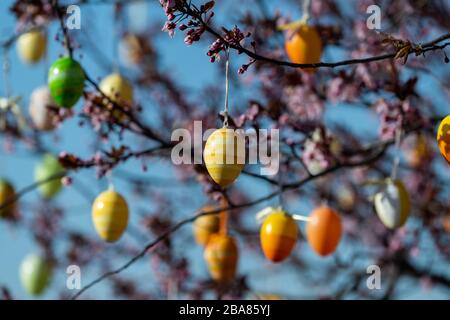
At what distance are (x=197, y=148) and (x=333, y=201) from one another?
9.92 feet

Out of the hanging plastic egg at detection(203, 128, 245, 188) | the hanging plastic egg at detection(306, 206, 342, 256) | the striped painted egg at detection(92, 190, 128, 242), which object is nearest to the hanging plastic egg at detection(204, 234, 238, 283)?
the hanging plastic egg at detection(306, 206, 342, 256)

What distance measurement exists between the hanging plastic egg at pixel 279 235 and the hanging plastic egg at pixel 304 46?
760 millimetres

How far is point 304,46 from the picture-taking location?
3.89 meters

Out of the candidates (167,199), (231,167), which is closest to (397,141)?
(231,167)

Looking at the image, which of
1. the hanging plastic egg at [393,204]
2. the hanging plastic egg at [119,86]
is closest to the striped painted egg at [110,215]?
the hanging plastic egg at [119,86]

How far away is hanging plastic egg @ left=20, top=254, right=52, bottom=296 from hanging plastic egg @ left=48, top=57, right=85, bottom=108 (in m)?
2.95

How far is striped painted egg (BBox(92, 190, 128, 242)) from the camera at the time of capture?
383 cm

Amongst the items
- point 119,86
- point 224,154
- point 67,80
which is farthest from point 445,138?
point 119,86

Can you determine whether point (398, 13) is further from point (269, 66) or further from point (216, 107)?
point (216, 107)

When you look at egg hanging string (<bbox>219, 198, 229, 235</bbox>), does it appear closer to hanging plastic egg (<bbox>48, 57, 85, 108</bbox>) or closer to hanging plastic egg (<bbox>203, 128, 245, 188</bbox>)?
hanging plastic egg (<bbox>48, 57, 85, 108</bbox>)

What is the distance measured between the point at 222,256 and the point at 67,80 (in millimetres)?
1286

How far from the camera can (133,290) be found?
797 centimetres
